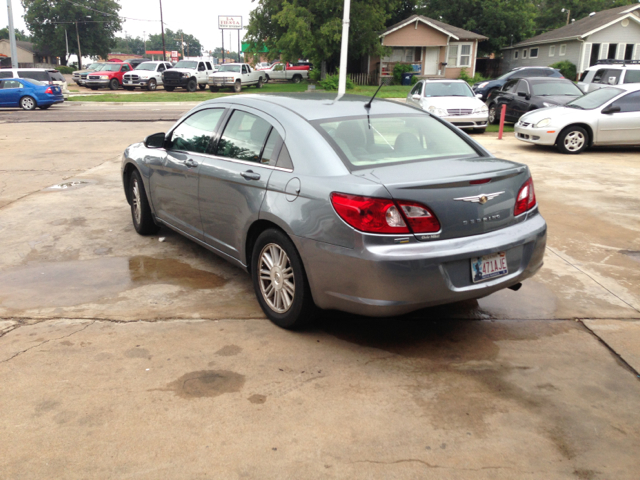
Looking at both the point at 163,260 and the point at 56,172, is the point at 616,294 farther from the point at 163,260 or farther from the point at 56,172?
the point at 56,172

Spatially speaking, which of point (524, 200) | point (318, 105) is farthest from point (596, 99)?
point (318, 105)

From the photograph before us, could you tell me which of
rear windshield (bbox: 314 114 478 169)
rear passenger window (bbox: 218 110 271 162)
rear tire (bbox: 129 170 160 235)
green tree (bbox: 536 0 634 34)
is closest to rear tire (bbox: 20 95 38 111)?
rear tire (bbox: 129 170 160 235)

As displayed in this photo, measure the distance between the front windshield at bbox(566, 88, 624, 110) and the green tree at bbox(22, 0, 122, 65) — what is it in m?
82.7

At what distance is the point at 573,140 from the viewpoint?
12.9 metres

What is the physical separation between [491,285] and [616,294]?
185cm

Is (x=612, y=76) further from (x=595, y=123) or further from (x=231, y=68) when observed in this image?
(x=231, y=68)

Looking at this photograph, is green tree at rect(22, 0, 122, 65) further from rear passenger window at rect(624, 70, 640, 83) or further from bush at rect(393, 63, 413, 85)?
rear passenger window at rect(624, 70, 640, 83)

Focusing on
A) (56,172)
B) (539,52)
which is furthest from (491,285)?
(539,52)

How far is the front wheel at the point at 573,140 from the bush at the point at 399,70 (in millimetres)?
33056

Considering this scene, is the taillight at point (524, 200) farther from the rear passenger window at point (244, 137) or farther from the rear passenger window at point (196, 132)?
the rear passenger window at point (196, 132)

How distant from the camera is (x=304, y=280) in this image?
3.90 meters

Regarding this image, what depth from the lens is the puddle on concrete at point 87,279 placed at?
4.86 m

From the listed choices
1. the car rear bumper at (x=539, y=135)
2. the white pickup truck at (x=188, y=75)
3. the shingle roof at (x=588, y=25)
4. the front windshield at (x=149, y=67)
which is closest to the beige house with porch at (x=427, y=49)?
the shingle roof at (x=588, y=25)

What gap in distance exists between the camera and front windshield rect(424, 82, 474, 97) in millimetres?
17188
